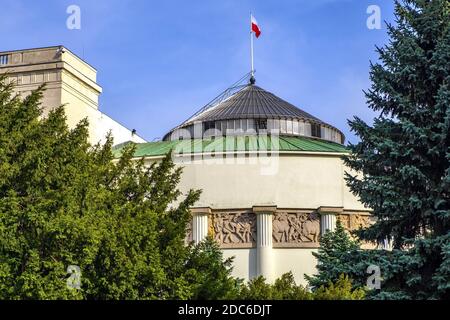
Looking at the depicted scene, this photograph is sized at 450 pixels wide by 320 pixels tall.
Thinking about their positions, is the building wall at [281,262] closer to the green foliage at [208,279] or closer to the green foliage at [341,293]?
the green foliage at [208,279]

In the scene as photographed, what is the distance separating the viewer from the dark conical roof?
3828 centimetres

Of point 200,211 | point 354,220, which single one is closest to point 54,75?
point 200,211

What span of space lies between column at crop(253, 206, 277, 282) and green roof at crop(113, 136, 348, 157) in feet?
8.02

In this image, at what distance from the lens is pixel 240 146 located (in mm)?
33531

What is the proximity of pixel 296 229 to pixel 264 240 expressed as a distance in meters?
1.23

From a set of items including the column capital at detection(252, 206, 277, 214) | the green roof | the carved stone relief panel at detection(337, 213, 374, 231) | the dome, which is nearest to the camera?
the column capital at detection(252, 206, 277, 214)

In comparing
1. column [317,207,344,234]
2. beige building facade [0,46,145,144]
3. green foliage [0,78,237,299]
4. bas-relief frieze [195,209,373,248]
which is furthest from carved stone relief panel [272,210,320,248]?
green foliage [0,78,237,299]

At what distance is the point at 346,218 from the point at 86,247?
17358 mm

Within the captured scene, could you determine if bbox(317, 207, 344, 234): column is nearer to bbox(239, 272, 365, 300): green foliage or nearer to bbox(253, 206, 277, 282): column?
bbox(253, 206, 277, 282): column

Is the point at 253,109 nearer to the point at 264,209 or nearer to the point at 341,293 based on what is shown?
the point at 264,209

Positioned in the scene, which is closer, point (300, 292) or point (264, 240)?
point (300, 292)

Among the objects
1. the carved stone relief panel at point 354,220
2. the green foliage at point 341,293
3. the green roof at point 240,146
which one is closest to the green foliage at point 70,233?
the green foliage at point 341,293
